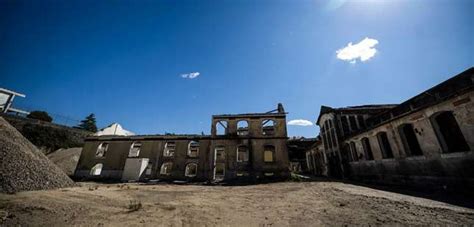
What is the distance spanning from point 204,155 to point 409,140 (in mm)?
16849

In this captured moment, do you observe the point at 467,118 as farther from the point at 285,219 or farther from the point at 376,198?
the point at 285,219

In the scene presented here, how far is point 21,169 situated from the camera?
7.79 metres

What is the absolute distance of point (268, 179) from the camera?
16172mm

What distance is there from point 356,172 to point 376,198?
1107cm

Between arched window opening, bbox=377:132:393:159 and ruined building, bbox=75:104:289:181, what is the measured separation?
763 centimetres

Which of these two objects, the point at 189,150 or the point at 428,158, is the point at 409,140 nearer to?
the point at 428,158

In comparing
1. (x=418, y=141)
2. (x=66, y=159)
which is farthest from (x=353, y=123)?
(x=66, y=159)

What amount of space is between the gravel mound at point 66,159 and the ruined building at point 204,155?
11.8 feet

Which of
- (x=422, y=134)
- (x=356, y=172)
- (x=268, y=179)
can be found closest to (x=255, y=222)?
(x=422, y=134)

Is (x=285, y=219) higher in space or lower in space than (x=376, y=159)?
lower

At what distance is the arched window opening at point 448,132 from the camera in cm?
793

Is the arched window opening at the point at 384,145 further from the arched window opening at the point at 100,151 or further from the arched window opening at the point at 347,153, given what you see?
the arched window opening at the point at 100,151

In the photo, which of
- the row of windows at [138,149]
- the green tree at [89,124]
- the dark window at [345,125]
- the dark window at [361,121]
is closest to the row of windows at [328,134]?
the dark window at [345,125]

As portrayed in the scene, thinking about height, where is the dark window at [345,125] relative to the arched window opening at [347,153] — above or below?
above
